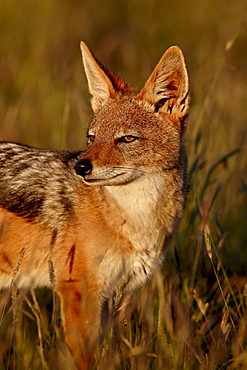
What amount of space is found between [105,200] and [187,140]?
1410 millimetres

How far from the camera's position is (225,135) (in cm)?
726


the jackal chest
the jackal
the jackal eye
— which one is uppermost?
the jackal eye

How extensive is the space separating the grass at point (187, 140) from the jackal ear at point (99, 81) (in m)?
0.95

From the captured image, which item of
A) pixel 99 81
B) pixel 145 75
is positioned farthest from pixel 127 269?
pixel 145 75

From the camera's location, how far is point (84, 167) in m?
4.02

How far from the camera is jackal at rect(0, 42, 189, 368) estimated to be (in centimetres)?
413

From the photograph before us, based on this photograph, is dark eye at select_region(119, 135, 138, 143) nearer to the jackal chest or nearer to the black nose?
the black nose

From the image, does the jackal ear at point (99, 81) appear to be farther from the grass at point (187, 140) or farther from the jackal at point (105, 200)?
the grass at point (187, 140)

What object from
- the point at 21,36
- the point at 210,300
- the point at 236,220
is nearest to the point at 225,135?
the point at 236,220

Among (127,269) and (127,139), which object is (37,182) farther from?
(127,269)

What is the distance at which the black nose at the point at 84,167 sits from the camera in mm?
4020

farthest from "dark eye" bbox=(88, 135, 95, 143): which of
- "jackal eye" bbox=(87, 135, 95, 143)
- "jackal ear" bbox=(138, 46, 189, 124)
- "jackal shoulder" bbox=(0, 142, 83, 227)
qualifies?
"jackal ear" bbox=(138, 46, 189, 124)

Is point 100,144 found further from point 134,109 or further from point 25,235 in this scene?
point 25,235

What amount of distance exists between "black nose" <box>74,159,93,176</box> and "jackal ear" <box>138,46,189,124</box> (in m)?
0.85
